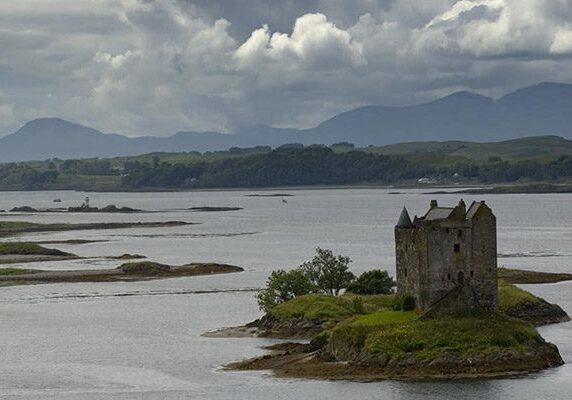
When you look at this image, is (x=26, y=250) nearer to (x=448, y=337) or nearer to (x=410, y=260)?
(x=410, y=260)

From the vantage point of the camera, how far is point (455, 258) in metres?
85.9

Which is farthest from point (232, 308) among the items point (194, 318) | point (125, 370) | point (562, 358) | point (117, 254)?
point (117, 254)

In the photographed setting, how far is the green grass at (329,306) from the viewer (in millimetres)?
98625

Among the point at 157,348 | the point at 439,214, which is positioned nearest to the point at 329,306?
the point at 157,348

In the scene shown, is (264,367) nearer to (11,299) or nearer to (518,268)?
(11,299)

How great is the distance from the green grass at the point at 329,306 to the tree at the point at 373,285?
3902 millimetres

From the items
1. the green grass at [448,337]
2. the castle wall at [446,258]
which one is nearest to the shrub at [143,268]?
the castle wall at [446,258]

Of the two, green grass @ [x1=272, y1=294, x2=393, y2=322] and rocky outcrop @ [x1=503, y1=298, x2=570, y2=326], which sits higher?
green grass @ [x1=272, y1=294, x2=393, y2=322]

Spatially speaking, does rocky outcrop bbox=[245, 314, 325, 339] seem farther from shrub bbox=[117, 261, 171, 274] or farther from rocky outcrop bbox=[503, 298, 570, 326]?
shrub bbox=[117, 261, 171, 274]

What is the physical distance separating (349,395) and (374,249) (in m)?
Result: 116

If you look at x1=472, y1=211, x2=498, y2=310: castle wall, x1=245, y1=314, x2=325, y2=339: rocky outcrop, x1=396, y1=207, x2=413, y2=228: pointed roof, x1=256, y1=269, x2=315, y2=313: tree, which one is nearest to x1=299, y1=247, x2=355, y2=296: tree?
x1=256, y1=269, x2=315, y2=313: tree

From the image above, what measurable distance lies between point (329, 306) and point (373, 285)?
9.77 metres

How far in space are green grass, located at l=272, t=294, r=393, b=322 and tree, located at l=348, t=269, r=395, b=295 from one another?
390cm

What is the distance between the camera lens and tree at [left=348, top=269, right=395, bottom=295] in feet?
358
